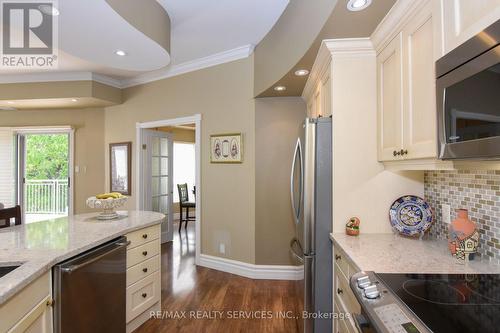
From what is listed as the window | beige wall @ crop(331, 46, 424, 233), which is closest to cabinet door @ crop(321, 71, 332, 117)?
beige wall @ crop(331, 46, 424, 233)

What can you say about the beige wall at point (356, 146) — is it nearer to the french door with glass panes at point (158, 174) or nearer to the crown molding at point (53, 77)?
the french door with glass panes at point (158, 174)

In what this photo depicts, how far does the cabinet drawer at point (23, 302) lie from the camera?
1.04 meters

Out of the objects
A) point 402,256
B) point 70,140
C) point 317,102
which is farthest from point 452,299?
point 70,140

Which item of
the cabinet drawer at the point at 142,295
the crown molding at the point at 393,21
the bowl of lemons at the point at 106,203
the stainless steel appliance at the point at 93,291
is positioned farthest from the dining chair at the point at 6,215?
the crown molding at the point at 393,21

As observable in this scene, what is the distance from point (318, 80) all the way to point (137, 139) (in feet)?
10.1

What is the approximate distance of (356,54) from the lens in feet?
6.30

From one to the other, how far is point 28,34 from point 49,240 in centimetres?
230

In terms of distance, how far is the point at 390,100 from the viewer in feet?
5.51

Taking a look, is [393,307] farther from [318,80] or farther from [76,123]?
[76,123]

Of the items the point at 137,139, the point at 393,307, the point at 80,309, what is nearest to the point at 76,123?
the point at 137,139

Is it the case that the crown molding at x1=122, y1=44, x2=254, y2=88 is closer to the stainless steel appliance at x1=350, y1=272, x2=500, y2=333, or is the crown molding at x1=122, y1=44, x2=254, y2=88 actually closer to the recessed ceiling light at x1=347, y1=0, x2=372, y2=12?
the recessed ceiling light at x1=347, y1=0, x2=372, y2=12

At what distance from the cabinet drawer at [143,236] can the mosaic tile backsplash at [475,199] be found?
2126 mm

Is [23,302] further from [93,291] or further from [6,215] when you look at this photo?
[6,215]

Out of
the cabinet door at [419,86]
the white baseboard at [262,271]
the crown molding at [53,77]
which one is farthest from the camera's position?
the crown molding at [53,77]
